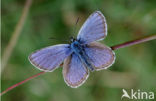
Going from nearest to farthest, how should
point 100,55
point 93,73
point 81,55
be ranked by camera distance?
point 100,55 < point 81,55 < point 93,73

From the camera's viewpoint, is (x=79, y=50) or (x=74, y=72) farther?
(x=79, y=50)

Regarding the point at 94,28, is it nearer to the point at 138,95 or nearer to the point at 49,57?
the point at 49,57

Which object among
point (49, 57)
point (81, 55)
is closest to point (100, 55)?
point (81, 55)

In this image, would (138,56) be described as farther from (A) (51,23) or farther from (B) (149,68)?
(A) (51,23)

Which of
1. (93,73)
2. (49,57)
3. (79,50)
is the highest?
(49,57)

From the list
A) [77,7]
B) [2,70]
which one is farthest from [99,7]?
[2,70]

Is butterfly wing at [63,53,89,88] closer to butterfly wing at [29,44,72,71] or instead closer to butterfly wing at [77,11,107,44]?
butterfly wing at [29,44,72,71]
